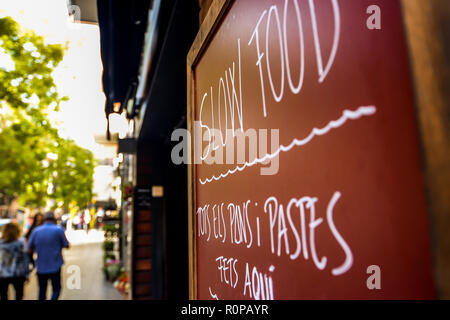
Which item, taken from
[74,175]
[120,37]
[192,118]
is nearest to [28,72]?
[120,37]

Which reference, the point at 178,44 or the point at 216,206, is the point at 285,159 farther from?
the point at 178,44

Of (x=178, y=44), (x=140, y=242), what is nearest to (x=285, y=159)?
(x=178, y=44)

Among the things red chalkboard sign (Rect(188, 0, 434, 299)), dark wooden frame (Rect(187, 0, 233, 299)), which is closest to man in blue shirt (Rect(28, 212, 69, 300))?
dark wooden frame (Rect(187, 0, 233, 299))

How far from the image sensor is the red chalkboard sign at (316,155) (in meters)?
0.48

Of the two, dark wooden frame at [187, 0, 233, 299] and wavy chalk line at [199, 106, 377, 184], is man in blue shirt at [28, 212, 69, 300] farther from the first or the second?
wavy chalk line at [199, 106, 377, 184]

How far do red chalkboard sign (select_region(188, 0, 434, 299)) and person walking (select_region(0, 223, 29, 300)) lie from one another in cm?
553

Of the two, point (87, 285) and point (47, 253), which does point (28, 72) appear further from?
point (87, 285)

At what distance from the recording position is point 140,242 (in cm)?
641

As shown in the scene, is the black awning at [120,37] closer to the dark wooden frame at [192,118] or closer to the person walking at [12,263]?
the dark wooden frame at [192,118]

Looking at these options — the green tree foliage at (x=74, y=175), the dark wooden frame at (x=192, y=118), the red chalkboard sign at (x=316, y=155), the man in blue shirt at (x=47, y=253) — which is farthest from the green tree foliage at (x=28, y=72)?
the green tree foliage at (x=74, y=175)

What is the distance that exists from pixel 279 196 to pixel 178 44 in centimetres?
225

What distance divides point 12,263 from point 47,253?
522 millimetres

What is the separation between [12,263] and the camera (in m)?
5.43

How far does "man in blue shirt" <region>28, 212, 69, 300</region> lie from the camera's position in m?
5.61
